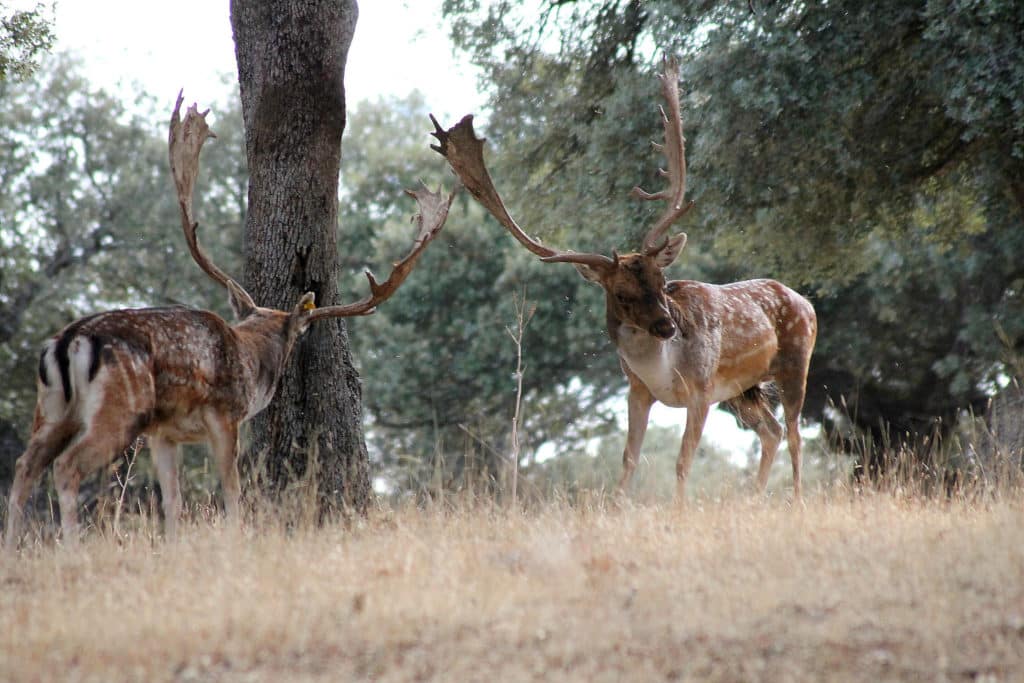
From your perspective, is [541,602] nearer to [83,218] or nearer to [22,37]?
[22,37]

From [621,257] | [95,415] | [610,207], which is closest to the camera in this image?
[95,415]

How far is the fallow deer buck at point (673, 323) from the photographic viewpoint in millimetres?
8500

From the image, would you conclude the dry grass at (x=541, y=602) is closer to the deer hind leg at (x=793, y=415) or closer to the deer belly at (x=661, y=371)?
the deer belly at (x=661, y=371)

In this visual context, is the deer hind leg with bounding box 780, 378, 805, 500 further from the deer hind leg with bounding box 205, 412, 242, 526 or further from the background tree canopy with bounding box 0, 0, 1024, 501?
the deer hind leg with bounding box 205, 412, 242, 526

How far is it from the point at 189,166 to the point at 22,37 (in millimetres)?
2856

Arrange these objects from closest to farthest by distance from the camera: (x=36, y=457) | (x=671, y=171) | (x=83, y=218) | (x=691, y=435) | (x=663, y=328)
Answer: (x=36, y=457) → (x=663, y=328) → (x=691, y=435) → (x=671, y=171) → (x=83, y=218)

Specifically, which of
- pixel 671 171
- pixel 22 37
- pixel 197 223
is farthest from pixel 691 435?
pixel 22 37

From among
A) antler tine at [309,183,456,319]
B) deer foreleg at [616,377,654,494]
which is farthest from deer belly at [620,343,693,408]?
antler tine at [309,183,456,319]

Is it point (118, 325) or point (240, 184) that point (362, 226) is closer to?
point (240, 184)

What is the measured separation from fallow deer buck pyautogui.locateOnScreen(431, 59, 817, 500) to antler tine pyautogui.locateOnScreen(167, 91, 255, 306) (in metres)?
1.61

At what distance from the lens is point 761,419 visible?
392 inches

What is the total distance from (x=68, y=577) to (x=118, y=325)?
52.7 inches

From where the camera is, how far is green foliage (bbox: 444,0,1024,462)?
10.6 metres

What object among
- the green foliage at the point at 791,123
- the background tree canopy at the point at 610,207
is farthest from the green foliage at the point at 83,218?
the green foliage at the point at 791,123
